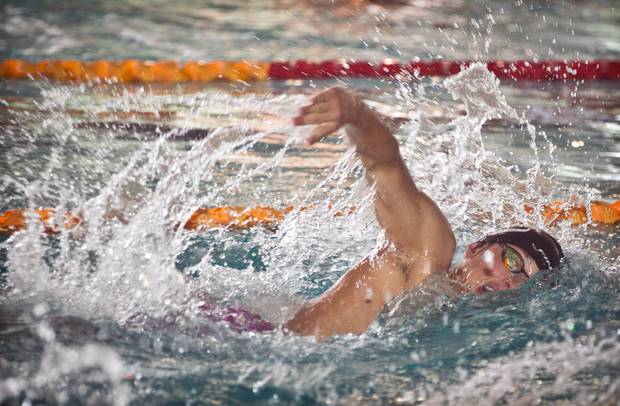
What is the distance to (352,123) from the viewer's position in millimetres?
1954

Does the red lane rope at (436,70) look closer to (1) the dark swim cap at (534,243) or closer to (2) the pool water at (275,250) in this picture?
(2) the pool water at (275,250)

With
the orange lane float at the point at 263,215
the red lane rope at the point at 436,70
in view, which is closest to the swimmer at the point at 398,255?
the orange lane float at the point at 263,215

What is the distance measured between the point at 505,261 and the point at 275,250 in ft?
3.66

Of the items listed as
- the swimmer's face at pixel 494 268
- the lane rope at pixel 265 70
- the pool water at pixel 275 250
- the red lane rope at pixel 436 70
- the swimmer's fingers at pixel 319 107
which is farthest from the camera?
the red lane rope at pixel 436 70

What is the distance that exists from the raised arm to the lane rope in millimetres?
3615

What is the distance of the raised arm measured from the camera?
205cm

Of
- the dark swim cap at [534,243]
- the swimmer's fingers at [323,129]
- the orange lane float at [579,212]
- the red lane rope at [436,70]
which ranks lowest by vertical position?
the orange lane float at [579,212]

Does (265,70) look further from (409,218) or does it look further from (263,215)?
(409,218)

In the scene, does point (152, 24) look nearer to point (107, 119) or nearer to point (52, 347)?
point (107, 119)

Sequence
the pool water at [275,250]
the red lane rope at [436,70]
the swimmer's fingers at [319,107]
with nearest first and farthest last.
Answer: the swimmer's fingers at [319,107], the pool water at [275,250], the red lane rope at [436,70]

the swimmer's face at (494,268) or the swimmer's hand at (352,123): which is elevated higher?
the swimmer's hand at (352,123)

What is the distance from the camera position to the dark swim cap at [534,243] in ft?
7.66

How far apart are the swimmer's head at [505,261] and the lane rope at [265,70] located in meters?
3.50

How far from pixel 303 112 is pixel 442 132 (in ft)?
6.34
